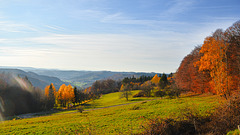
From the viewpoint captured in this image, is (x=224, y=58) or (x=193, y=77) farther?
(x=193, y=77)

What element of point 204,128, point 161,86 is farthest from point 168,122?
point 161,86

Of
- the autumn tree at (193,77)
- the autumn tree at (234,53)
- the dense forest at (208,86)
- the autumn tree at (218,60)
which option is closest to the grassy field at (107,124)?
the dense forest at (208,86)

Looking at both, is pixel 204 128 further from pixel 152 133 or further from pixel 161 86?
pixel 161 86

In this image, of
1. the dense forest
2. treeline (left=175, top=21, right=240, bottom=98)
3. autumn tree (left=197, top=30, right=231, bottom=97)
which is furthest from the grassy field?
treeline (left=175, top=21, right=240, bottom=98)

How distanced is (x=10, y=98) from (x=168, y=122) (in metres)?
70.6

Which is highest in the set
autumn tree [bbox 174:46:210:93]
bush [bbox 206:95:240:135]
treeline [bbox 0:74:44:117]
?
autumn tree [bbox 174:46:210:93]

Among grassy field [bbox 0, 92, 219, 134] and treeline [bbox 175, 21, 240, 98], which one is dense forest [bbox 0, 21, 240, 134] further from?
grassy field [bbox 0, 92, 219, 134]

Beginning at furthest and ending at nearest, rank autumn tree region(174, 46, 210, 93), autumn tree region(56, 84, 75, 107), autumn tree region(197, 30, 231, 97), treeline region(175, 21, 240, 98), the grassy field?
1. autumn tree region(56, 84, 75, 107)
2. autumn tree region(174, 46, 210, 93)
3. treeline region(175, 21, 240, 98)
4. autumn tree region(197, 30, 231, 97)
5. the grassy field

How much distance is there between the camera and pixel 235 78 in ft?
81.1

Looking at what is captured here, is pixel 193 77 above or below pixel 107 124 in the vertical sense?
above

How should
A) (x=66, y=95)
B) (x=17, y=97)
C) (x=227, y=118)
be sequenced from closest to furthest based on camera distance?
(x=227, y=118), (x=17, y=97), (x=66, y=95)

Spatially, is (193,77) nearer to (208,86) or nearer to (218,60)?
(208,86)

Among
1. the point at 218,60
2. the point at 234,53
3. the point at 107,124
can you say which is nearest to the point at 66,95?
the point at 107,124

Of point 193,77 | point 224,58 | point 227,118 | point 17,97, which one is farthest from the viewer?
point 17,97
